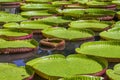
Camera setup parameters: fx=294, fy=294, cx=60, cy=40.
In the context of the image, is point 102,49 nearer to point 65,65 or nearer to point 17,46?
point 65,65

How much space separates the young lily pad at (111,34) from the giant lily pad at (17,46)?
74cm

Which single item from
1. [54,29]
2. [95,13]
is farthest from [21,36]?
[95,13]

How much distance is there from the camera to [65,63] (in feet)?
7.54

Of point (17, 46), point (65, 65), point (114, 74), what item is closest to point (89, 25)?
point (17, 46)

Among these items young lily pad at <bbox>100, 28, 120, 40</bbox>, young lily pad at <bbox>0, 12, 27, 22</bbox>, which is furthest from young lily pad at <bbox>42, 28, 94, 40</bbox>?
young lily pad at <bbox>0, 12, 27, 22</bbox>

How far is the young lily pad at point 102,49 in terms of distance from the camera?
252cm

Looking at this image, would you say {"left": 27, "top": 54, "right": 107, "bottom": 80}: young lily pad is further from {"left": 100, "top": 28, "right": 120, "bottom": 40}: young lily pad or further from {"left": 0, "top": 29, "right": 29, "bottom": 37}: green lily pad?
{"left": 0, "top": 29, "right": 29, "bottom": 37}: green lily pad

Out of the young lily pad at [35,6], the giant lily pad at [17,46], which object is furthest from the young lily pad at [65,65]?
the young lily pad at [35,6]

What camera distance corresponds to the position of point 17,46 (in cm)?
267

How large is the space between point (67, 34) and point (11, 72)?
1.22m

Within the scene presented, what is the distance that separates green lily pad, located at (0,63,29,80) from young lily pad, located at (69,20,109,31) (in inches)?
57.8

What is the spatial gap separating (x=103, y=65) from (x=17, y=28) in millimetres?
1520

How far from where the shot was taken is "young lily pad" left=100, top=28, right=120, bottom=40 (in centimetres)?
300

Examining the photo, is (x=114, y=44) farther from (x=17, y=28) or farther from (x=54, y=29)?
(x=17, y=28)
